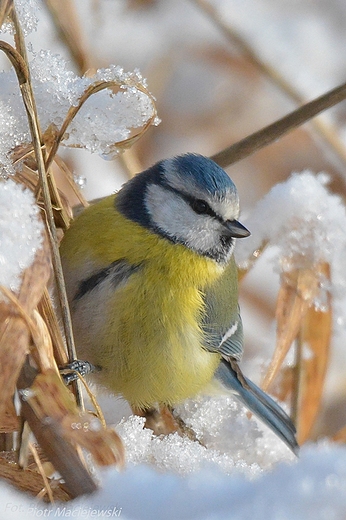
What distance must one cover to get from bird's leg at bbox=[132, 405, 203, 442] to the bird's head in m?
0.29

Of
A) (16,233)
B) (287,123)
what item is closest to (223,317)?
(287,123)

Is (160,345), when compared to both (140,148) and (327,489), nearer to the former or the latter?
(327,489)

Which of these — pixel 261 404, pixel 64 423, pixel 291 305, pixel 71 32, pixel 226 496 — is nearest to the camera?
pixel 226 496

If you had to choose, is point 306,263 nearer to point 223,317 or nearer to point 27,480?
point 223,317

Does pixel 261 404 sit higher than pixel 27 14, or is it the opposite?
pixel 27 14

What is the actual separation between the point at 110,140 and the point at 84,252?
0.20m

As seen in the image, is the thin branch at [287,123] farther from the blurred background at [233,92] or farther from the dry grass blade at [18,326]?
the blurred background at [233,92]

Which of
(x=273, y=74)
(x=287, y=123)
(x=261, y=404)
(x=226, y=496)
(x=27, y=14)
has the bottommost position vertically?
(x=261, y=404)

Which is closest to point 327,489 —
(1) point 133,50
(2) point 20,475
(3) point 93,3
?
(2) point 20,475

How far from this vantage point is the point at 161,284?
100 centimetres

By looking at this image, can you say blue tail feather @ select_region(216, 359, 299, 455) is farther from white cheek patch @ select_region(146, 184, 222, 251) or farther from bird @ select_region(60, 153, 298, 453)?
white cheek patch @ select_region(146, 184, 222, 251)

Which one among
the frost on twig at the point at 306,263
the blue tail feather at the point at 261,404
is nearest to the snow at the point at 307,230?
the frost on twig at the point at 306,263

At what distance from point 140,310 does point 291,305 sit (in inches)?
11.0

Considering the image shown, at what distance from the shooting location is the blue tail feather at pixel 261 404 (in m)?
1.10
